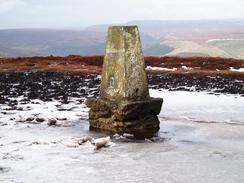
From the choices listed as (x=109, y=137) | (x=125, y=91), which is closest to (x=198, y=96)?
(x=125, y=91)

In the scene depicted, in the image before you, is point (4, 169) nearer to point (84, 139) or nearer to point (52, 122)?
point (84, 139)

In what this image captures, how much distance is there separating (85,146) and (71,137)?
105 centimetres

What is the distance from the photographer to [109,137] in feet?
38.4

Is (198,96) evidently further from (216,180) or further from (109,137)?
(216,180)

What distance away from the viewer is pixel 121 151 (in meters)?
10.8

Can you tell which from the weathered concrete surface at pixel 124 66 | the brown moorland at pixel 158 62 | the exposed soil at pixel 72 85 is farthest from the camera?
the brown moorland at pixel 158 62

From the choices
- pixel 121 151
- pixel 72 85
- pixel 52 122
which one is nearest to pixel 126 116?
pixel 121 151

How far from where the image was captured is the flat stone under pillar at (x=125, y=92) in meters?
12.8

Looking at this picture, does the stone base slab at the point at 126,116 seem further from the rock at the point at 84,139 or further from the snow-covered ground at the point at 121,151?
the rock at the point at 84,139

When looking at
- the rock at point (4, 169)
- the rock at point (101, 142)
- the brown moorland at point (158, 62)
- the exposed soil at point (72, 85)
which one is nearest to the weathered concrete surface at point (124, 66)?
the rock at point (101, 142)

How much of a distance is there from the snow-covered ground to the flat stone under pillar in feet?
1.63

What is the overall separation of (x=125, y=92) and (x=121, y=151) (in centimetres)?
250

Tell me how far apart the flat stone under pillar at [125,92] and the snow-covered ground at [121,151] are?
0.50 meters

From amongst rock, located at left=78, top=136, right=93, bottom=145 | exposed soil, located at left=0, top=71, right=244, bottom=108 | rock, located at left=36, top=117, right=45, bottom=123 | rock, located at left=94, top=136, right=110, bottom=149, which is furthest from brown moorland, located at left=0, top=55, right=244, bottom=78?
rock, located at left=94, top=136, right=110, bottom=149
